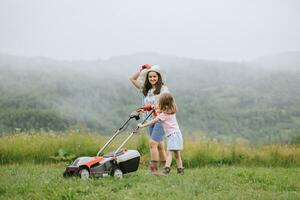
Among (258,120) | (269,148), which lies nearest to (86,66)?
(258,120)

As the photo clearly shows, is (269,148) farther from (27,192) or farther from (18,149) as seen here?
(27,192)

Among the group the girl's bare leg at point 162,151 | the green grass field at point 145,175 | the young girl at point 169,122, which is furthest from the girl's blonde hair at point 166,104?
the green grass field at point 145,175

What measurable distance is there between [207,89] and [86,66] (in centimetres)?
1636

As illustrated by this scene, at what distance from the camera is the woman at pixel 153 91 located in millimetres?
8609

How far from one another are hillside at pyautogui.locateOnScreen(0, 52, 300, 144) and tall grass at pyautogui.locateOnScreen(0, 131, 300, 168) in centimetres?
2250

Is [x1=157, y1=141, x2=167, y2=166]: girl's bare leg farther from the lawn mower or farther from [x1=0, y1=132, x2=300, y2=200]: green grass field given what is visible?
the lawn mower

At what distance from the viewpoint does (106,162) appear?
7.81 m

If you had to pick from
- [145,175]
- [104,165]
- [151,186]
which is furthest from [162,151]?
[151,186]

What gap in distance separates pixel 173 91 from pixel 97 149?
167ft

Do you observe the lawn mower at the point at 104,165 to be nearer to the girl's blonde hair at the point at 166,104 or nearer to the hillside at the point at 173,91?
the girl's blonde hair at the point at 166,104

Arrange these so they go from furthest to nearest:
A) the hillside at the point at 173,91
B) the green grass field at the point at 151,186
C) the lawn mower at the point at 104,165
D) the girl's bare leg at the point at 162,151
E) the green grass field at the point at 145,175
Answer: the hillside at the point at 173,91, the girl's bare leg at the point at 162,151, the lawn mower at the point at 104,165, the green grass field at the point at 145,175, the green grass field at the point at 151,186

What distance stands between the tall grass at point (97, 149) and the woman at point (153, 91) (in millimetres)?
2787

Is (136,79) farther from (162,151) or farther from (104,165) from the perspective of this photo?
(104,165)

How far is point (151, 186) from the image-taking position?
7008 mm
